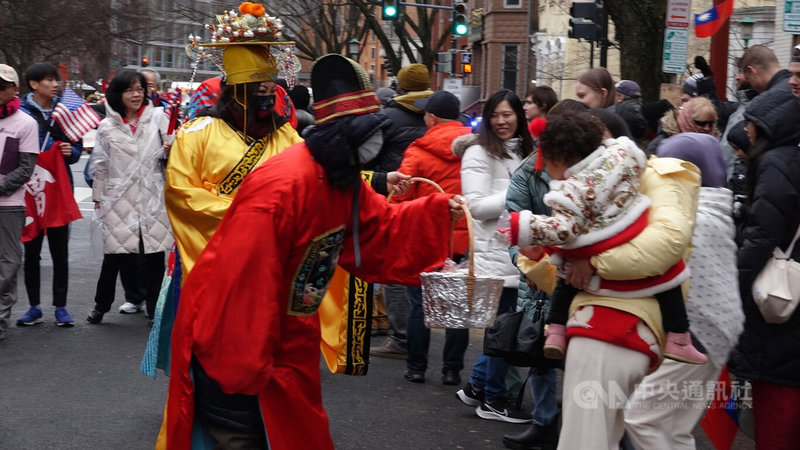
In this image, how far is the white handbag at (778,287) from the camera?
14.9 feet

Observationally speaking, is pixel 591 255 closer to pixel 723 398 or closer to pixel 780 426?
pixel 780 426

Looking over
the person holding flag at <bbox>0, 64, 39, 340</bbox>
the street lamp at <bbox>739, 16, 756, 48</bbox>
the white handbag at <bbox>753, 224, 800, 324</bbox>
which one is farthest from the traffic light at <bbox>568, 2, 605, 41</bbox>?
the white handbag at <bbox>753, 224, 800, 324</bbox>

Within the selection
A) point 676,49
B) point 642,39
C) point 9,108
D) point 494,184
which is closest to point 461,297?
point 494,184

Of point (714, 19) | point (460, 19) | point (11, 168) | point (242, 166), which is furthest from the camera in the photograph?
point (460, 19)

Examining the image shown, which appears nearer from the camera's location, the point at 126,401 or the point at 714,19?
the point at 126,401

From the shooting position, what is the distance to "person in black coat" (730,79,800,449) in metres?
4.57

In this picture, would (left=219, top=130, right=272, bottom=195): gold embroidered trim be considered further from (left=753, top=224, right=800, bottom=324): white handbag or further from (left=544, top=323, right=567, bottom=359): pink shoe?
(left=753, top=224, right=800, bottom=324): white handbag

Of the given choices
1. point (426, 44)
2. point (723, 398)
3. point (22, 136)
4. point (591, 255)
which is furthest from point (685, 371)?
point (426, 44)

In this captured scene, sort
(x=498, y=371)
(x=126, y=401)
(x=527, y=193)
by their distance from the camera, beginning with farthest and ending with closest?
(x=126, y=401) → (x=498, y=371) → (x=527, y=193)

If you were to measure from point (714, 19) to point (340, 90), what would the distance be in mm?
6419

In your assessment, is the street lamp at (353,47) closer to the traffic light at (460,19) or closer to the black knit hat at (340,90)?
the traffic light at (460,19)

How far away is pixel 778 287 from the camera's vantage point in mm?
4551

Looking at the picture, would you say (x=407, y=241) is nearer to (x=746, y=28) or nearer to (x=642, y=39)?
(x=642, y=39)

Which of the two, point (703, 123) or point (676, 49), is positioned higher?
point (676, 49)
